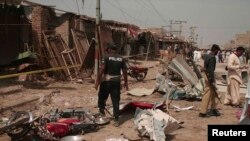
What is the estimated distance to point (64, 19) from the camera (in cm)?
1853

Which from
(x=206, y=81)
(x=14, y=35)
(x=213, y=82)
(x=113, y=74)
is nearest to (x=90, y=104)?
(x=113, y=74)

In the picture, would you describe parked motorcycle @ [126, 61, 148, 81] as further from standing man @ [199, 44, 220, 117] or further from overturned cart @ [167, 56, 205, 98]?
standing man @ [199, 44, 220, 117]

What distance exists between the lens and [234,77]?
11258mm

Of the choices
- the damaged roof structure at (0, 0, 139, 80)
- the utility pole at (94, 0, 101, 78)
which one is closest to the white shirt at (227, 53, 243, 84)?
the utility pole at (94, 0, 101, 78)

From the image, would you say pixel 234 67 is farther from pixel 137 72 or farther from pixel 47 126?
pixel 137 72

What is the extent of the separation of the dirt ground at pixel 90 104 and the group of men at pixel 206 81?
33cm

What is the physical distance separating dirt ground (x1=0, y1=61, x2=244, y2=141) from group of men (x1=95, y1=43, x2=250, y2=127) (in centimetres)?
33

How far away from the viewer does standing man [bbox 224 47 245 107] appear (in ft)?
36.2

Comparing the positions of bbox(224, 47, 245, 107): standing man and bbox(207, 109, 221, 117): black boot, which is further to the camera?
bbox(224, 47, 245, 107): standing man

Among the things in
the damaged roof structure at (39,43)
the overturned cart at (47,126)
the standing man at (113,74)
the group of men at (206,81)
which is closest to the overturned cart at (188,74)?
the group of men at (206,81)

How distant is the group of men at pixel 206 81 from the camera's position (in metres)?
8.70

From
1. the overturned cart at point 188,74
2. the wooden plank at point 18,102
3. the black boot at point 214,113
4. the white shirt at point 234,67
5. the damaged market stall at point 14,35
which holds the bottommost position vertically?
the black boot at point 214,113

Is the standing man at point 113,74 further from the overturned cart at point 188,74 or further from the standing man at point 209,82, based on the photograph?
the overturned cart at point 188,74

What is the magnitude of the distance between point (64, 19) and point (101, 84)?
10.2m
